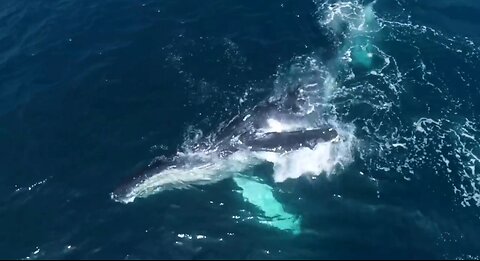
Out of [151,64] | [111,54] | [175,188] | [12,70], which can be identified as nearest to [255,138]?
[175,188]

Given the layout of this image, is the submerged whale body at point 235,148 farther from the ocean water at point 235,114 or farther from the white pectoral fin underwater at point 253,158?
the ocean water at point 235,114

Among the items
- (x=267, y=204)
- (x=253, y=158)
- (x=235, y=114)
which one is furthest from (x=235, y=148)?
(x=267, y=204)

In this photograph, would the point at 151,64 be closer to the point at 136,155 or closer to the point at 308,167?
the point at 136,155

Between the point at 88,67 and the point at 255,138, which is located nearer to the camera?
the point at 255,138

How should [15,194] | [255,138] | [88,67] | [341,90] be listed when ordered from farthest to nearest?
1. [88,67]
2. [341,90]
3. [255,138]
4. [15,194]

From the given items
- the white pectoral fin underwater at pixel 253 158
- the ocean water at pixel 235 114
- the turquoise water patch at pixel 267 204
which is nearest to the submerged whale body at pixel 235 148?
the white pectoral fin underwater at pixel 253 158

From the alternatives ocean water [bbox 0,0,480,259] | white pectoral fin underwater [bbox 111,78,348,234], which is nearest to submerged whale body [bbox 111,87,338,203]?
white pectoral fin underwater [bbox 111,78,348,234]

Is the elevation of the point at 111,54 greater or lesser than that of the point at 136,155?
greater

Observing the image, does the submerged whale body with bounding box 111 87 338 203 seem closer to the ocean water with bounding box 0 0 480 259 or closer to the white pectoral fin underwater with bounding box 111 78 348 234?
the white pectoral fin underwater with bounding box 111 78 348 234
